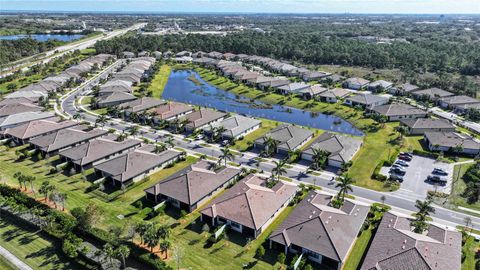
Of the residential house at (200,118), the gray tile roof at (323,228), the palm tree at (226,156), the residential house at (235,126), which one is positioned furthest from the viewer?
the residential house at (200,118)

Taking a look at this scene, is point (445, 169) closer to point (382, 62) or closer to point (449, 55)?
point (382, 62)

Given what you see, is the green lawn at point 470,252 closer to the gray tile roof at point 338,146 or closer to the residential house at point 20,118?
the gray tile roof at point 338,146

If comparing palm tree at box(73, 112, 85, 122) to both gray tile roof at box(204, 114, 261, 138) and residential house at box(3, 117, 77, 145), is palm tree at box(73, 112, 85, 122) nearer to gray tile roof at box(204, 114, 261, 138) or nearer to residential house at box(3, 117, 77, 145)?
residential house at box(3, 117, 77, 145)

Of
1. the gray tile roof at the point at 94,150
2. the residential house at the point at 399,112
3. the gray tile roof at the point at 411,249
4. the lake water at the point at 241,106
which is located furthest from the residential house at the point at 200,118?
the gray tile roof at the point at 411,249

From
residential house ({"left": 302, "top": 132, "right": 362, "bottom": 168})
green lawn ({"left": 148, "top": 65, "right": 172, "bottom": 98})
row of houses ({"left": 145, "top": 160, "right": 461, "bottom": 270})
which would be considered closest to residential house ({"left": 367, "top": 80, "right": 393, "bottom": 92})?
residential house ({"left": 302, "top": 132, "right": 362, "bottom": 168})

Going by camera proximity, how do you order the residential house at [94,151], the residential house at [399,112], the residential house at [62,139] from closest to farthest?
the residential house at [94,151] → the residential house at [62,139] → the residential house at [399,112]
